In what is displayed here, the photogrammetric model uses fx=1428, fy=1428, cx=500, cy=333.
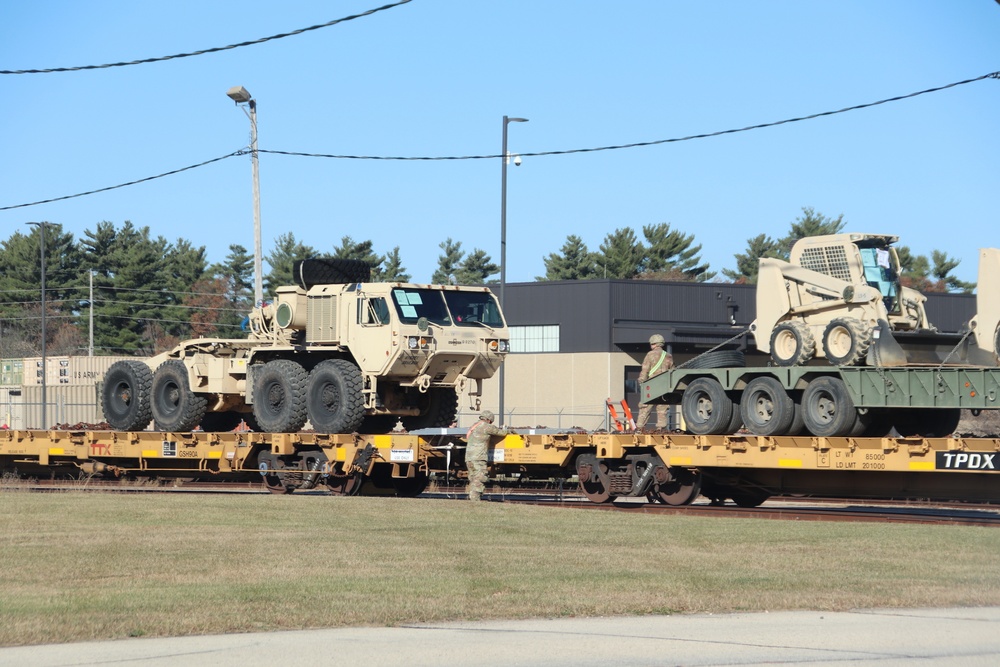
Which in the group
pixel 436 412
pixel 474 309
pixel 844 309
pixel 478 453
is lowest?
pixel 478 453

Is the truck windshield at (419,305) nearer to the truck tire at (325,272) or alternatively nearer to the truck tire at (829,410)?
the truck tire at (325,272)

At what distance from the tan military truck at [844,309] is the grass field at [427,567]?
2.55 meters

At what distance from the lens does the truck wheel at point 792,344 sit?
1886cm

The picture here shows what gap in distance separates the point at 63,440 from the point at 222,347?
333 cm

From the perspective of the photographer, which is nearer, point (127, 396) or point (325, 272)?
point (325, 272)

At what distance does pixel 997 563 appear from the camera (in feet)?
42.6

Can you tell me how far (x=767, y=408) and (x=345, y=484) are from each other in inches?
266

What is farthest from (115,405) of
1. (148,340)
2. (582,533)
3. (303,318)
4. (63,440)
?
(148,340)

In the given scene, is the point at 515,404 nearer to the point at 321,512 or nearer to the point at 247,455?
the point at 247,455

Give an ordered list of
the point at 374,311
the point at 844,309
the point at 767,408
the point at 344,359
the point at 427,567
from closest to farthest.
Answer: the point at 427,567 → the point at 844,309 → the point at 767,408 → the point at 374,311 → the point at 344,359

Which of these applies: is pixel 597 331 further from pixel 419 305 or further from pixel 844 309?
pixel 844 309

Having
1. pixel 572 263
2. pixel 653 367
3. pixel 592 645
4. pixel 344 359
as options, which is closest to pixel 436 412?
pixel 344 359

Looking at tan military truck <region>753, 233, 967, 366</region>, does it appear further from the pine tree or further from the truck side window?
the pine tree

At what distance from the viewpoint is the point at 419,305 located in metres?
21.0
